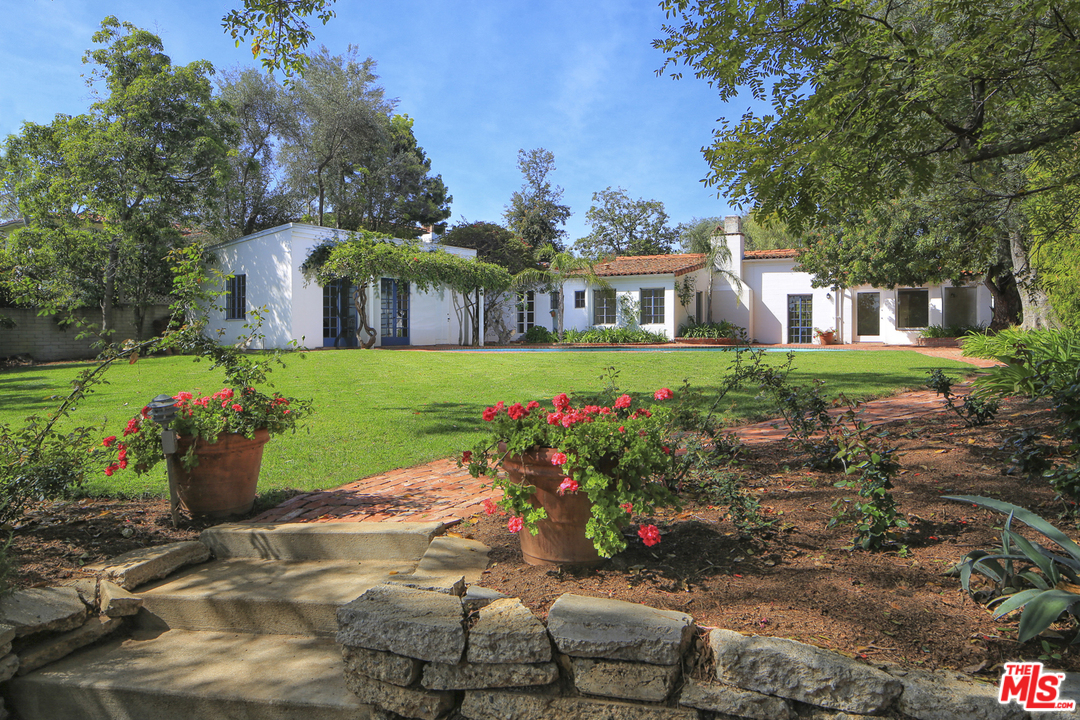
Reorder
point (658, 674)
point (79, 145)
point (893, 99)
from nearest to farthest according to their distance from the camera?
point (658, 674), point (893, 99), point (79, 145)

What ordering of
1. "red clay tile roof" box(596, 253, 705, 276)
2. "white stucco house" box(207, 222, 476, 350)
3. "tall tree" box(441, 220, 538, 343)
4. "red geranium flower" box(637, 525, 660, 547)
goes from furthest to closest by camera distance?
1. "tall tree" box(441, 220, 538, 343)
2. "red clay tile roof" box(596, 253, 705, 276)
3. "white stucco house" box(207, 222, 476, 350)
4. "red geranium flower" box(637, 525, 660, 547)

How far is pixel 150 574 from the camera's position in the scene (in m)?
3.07

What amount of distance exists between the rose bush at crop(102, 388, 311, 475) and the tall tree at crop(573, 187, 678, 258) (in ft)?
115

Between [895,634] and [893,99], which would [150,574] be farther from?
[893,99]

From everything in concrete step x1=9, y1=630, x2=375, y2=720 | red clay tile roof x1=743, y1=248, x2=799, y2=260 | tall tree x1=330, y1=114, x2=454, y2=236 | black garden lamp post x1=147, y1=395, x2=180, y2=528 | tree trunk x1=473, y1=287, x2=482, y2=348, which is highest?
tall tree x1=330, y1=114, x2=454, y2=236

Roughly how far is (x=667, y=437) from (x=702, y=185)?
2.39m

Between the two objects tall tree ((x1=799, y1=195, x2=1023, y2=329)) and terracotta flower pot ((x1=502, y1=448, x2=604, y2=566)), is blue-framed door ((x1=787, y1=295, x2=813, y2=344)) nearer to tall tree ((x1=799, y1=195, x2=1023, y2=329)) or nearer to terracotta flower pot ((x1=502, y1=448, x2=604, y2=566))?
tall tree ((x1=799, y1=195, x2=1023, y2=329))

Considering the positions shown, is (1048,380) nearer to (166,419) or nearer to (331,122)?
(166,419)

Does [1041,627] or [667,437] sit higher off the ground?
[667,437]

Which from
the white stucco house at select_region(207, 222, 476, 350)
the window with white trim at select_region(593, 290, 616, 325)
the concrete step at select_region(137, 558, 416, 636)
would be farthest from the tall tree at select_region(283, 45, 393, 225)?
the concrete step at select_region(137, 558, 416, 636)

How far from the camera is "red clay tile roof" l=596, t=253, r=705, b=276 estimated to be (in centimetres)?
2306

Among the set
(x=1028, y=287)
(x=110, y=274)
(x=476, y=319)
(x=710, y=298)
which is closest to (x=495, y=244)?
(x=476, y=319)

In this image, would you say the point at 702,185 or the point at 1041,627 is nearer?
the point at 1041,627

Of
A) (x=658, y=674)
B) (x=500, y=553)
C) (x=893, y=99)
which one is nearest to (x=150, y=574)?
(x=500, y=553)
